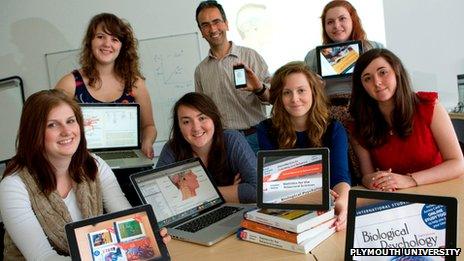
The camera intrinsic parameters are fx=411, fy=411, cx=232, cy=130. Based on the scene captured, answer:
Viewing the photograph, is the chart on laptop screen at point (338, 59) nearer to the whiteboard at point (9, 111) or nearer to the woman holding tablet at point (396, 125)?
the woman holding tablet at point (396, 125)

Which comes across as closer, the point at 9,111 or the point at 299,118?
the point at 299,118

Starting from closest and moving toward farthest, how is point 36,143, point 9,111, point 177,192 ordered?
point 36,143
point 177,192
point 9,111

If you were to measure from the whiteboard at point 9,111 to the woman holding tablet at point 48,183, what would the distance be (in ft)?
8.13

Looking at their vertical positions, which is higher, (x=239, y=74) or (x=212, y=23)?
(x=212, y=23)

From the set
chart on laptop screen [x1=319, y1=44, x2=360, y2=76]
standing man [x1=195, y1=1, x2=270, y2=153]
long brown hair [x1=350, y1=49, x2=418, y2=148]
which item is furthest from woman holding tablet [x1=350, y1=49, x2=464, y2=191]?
standing man [x1=195, y1=1, x2=270, y2=153]

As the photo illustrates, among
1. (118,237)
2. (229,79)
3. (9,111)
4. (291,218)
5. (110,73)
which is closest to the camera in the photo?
(118,237)

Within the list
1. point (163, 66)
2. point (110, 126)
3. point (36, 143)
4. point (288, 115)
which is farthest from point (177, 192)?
point (163, 66)

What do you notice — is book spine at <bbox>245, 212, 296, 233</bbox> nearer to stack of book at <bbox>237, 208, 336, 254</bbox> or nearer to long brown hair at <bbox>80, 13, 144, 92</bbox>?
stack of book at <bbox>237, 208, 336, 254</bbox>

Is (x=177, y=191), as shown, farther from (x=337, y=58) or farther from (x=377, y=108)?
(x=337, y=58)

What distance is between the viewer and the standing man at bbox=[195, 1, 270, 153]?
272 cm

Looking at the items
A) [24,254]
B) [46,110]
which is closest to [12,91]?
[46,110]

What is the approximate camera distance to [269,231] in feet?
4.34

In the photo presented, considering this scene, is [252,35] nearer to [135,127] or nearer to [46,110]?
[135,127]

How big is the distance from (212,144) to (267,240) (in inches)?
30.3
